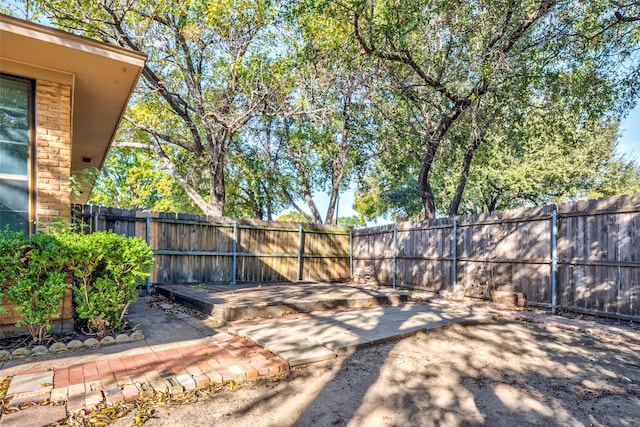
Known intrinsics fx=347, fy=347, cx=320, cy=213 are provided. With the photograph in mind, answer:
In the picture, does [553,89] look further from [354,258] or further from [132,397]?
[132,397]

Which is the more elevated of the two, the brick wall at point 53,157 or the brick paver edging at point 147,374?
the brick wall at point 53,157

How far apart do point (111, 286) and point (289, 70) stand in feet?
24.2

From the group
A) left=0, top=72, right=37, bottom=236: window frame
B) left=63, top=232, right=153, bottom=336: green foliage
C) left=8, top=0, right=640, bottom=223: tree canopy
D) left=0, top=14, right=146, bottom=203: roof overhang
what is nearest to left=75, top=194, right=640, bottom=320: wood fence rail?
left=0, top=72, right=37, bottom=236: window frame

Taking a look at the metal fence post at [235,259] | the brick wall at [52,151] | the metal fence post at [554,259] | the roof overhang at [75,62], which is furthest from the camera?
the metal fence post at [235,259]

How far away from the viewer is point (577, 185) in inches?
698

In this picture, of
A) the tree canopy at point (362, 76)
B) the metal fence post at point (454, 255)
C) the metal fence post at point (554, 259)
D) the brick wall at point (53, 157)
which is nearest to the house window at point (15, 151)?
the brick wall at point (53, 157)

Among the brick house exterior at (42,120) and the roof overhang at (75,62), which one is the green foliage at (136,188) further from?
the brick house exterior at (42,120)

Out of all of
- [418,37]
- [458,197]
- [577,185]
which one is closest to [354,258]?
[458,197]

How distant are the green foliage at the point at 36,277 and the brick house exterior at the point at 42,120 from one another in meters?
0.46

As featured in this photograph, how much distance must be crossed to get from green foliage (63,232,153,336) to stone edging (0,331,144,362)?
Answer: 6.7 inches

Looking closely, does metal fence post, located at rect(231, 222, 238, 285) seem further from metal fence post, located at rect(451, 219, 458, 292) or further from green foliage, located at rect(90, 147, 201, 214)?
green foliage, located at rect(90, 147, 201, 214)

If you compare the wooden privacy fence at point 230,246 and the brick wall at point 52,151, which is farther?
the wooden privacy fence at point 230,246

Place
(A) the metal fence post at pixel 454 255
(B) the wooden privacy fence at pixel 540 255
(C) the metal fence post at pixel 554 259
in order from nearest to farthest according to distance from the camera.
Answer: (B) the wooden privacy fence at pixel 540 255 < (C) the metal fence post at pixel 554 259 < (A) the metal fence post at pixel 454 255

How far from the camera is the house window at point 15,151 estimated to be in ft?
12.1
